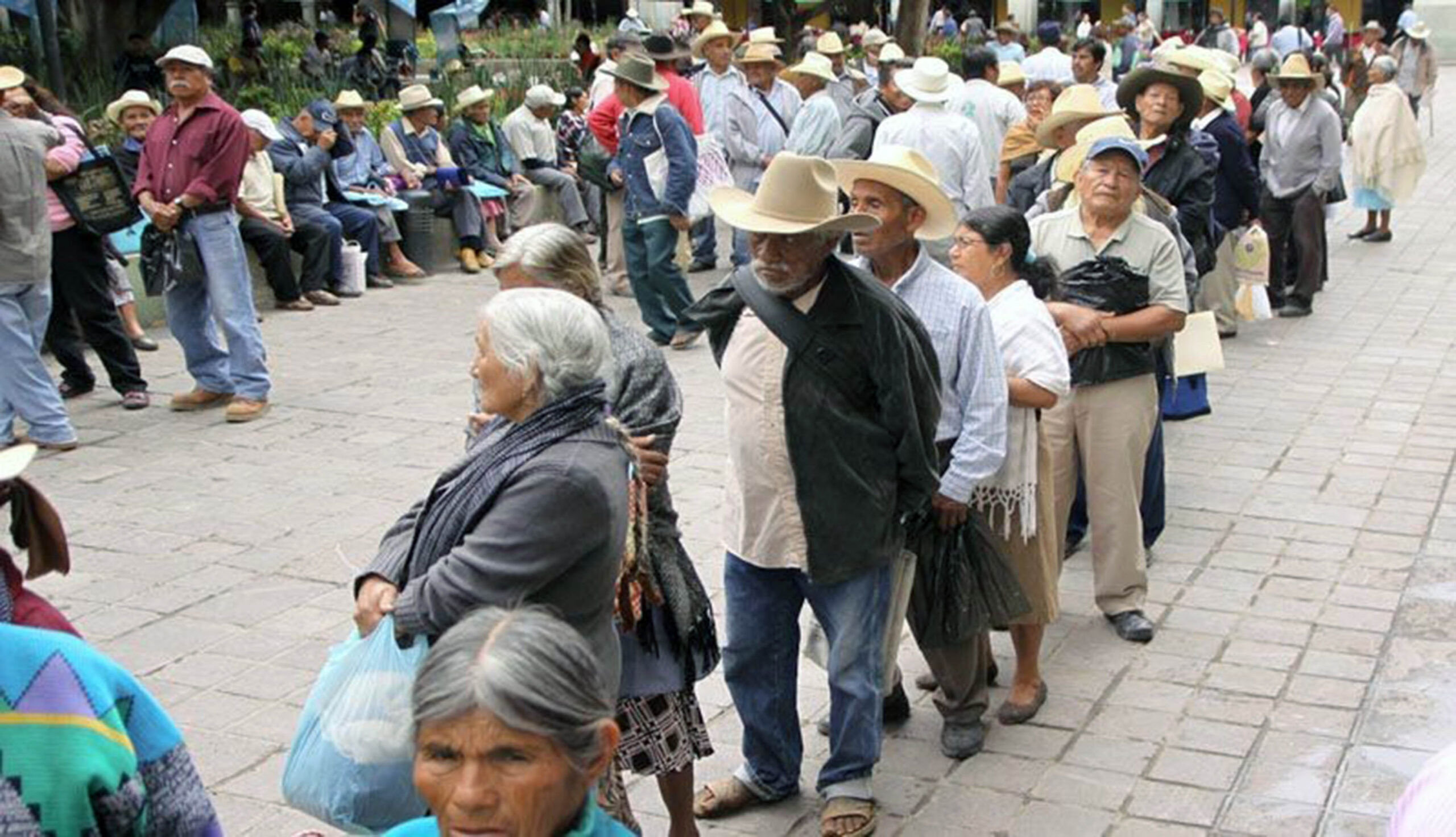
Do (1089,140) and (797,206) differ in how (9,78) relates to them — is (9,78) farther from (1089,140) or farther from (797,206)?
(797,206)

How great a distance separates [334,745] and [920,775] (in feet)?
7.70

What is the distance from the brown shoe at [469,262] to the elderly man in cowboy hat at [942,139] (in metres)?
5.75

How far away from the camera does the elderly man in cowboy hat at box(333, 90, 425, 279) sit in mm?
13625

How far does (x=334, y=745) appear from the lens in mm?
3346

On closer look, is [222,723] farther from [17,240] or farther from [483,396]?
[17,240]

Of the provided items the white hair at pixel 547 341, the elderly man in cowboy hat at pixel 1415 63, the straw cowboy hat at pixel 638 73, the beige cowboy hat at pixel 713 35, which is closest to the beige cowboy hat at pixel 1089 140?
the white hair at pixel 547 341

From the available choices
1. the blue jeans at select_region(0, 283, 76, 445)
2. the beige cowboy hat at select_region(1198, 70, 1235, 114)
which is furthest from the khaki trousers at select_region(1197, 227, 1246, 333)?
the blue jeans at select_region(0, 283, 76, 445)

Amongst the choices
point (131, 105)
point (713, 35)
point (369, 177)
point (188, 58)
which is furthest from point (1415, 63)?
point (188, 58)

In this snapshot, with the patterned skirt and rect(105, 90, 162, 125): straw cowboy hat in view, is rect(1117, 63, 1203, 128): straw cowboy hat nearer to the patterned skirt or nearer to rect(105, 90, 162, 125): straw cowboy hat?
the patterned skirt

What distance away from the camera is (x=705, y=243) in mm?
14375

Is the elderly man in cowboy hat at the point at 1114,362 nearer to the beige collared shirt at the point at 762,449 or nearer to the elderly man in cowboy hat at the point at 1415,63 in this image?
the beige collared shirt at the point at 762,449

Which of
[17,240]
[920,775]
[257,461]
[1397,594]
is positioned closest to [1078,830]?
[920,775]

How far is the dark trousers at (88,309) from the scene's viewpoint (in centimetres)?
962

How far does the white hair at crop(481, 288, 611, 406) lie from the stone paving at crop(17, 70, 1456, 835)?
177 centimetres
